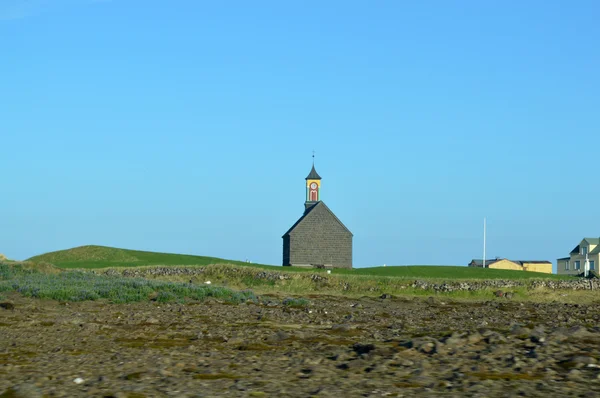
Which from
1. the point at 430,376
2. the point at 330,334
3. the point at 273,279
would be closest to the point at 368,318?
the point at 330,334

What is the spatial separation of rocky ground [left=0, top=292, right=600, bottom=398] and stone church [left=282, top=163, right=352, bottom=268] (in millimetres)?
69777

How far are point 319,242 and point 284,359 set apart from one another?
78.3 meters

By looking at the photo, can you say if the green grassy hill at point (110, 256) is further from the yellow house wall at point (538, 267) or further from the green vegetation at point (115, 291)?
the yellow house wall at point (538, 267)

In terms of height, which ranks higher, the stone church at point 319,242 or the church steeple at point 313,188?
the church steeple at point 313,188

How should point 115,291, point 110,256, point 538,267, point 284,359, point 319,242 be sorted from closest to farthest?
point 284,359, point 115,291, point 110,256, point 319,242, point 538,267

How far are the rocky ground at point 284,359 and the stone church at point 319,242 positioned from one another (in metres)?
69.8

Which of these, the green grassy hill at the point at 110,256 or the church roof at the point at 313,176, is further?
the church roof at the point at 313,176

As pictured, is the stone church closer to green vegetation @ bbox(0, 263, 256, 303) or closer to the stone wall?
the stone wall

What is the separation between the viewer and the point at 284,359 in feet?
41.3

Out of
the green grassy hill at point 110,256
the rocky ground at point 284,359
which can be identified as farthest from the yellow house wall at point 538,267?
the rocky ground at point 284,359

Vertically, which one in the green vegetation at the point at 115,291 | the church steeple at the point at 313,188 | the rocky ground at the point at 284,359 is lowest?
the rocky ground at the point at 284,359

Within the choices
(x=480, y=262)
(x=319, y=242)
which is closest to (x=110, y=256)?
(x=319, y=242)

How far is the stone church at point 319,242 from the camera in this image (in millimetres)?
90562

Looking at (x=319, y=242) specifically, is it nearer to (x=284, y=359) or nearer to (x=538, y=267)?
(x=538, y=267)
